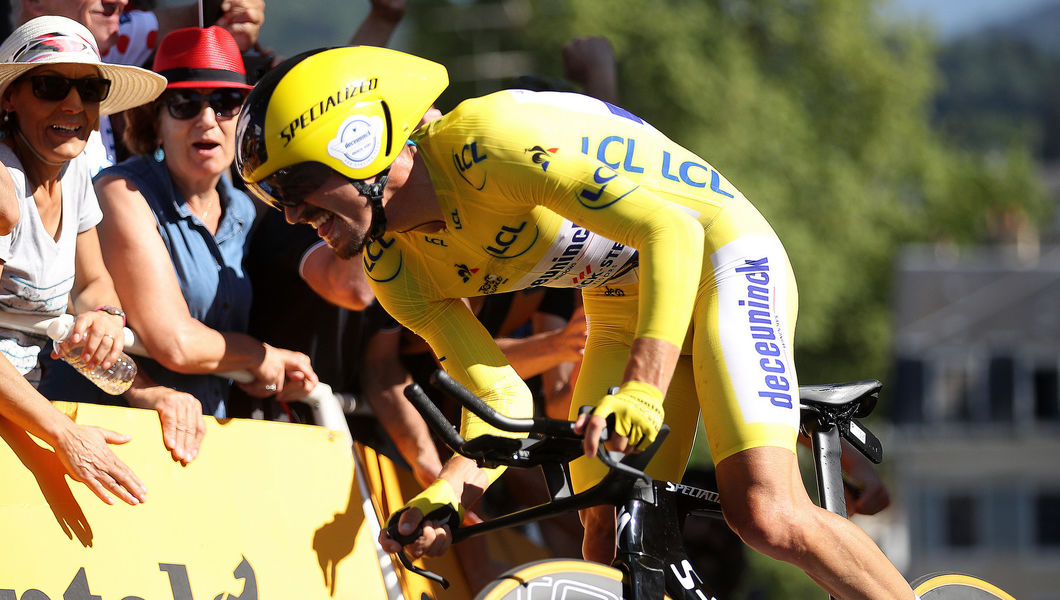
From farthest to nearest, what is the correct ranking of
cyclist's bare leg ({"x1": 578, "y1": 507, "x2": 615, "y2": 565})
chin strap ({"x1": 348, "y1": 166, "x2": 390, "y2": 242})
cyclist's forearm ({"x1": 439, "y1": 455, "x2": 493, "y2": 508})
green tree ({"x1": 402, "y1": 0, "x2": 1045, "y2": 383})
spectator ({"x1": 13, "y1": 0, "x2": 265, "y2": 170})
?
green tree ({"x1": 402, "y1": 0, "x2": 1045, "y2": 383})
spectator ({"x1": 13, "y1": 0, "x2": 265, "y2": 170})
cyclist's bare leg ({"x1": 578, "y1": 507, "x2": 615, "y2": 565})
cyclist's forearm ({"x1": 439, "y1": 455, "x2": 493, "y2": 508})
chin strap ({"x1": 348, "y1": 166, "x2": 390, "y2": 242})

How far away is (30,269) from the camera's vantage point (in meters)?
3.47

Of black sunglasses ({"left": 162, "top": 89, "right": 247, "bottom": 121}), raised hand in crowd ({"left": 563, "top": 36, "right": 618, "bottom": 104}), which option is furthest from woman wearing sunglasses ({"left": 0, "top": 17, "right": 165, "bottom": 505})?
raised hand in crowd ({"left": 563, "top": 36, "right": 618, "bottom": 104})

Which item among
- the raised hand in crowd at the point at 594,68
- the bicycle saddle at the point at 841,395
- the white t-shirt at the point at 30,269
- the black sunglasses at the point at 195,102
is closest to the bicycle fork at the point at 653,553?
the bicycle saddle at the point at 841,395

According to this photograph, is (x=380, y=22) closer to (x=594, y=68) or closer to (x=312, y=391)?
(x=594, y=68)

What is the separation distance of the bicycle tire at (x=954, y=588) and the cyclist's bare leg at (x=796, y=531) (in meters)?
0.41

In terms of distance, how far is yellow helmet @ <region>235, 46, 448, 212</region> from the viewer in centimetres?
317

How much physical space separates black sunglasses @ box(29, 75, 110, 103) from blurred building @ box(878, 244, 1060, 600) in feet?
95.0

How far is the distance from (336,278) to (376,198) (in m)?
1.14

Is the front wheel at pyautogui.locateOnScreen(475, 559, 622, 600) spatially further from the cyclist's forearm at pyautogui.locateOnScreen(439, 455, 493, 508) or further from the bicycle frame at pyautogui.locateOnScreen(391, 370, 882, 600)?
the cyclist's forearm at pyautogui.locateOnScreen(439, 455, 493, 508)

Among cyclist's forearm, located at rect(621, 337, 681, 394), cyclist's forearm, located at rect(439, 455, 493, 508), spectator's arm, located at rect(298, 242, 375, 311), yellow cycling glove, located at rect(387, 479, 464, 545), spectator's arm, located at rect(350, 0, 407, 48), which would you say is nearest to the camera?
→ cyclist's forearm, located at rect(621, 337, 681, 394)

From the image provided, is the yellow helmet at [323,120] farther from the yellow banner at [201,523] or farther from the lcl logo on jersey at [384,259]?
the yellow banner at [201,523]

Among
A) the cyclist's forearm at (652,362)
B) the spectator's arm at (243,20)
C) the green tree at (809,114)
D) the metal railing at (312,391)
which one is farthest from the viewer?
the green tree at (809,114)

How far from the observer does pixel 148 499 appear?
11.3ft

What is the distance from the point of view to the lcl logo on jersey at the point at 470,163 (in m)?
3.28
